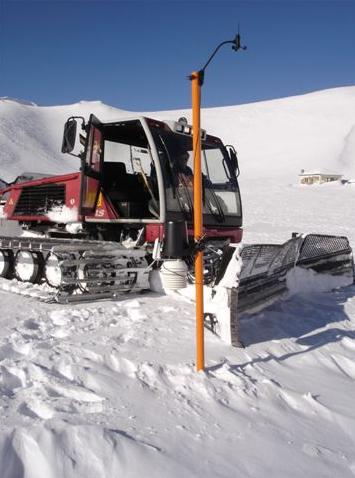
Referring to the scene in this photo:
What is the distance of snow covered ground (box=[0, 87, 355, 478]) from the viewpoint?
8.79 ft

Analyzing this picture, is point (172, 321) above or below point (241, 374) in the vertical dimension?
above

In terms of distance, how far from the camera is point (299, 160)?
69625 mm

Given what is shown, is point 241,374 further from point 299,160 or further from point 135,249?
point 299,160

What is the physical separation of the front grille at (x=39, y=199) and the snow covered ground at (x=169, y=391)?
4.44ft

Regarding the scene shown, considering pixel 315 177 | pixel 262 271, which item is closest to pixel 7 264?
pixel 262 271

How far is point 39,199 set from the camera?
308 inches

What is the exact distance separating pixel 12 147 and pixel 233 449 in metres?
60.6

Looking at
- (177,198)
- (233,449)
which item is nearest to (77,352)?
(233,449)

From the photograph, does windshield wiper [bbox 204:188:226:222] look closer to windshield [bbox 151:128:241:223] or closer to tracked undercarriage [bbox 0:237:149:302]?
windshield [bbox 151:128:241:223]

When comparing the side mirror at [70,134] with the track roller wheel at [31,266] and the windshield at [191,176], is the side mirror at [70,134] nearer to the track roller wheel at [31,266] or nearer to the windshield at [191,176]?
the windshield at [191,176]

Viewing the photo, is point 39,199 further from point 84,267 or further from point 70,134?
point 84,267

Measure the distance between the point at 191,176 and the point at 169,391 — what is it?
363 cm

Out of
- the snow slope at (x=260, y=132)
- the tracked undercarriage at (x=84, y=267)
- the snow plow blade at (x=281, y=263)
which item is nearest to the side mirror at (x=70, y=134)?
the tracked undercarriage at (x=84, y=267)

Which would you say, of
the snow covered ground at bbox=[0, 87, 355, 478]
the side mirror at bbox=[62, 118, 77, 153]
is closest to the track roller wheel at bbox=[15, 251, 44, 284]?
the snow covered ground at bbox=[0, 87, 355, 478]
